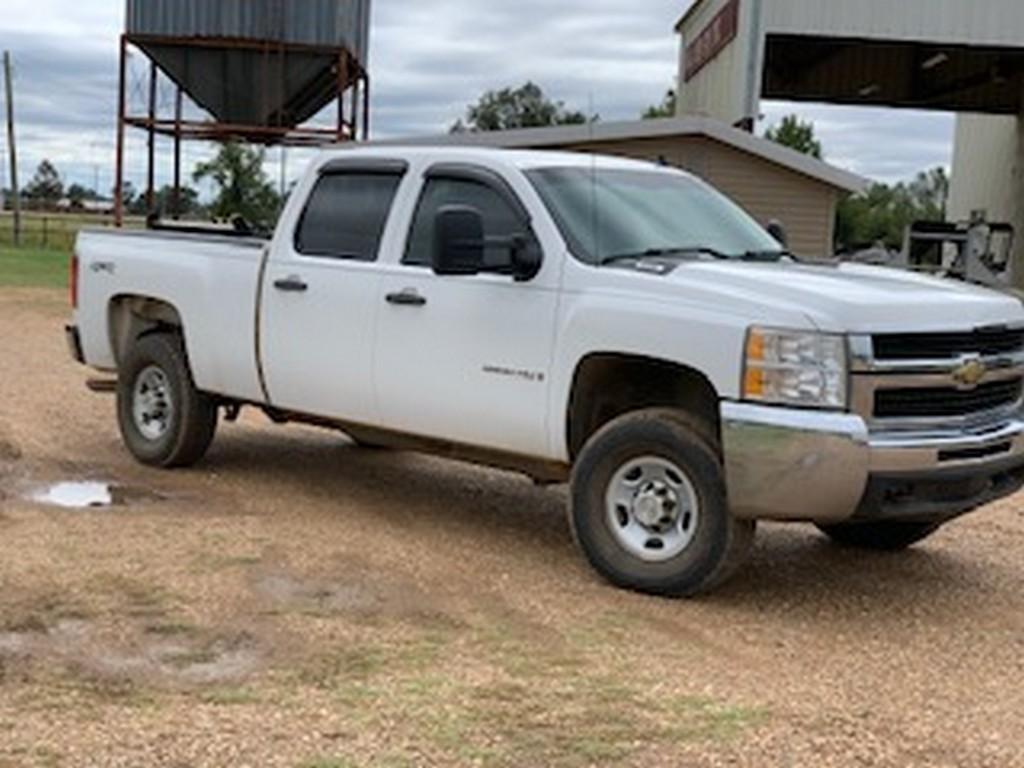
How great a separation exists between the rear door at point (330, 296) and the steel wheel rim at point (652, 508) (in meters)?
1.63

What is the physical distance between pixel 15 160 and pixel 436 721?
5162 cm

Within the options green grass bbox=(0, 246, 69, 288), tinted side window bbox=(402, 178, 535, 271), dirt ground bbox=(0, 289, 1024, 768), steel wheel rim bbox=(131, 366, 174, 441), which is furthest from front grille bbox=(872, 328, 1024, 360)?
green grass bbox=(0, 246, 69, 288)

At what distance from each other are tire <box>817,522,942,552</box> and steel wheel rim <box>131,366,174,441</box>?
411 cm

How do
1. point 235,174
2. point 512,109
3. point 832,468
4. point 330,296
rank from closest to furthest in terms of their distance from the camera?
point 832,468
point 330,296
point 235,174
point 512,109

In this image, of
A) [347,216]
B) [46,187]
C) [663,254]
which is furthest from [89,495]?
[46,187]

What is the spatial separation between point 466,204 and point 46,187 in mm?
117788

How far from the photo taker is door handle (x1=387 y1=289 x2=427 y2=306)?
7.27 meters

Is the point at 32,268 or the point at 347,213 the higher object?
the point at 347,213

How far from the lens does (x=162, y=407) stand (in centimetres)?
915

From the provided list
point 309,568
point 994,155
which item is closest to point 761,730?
point 309,568

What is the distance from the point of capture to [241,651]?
17.6 ft

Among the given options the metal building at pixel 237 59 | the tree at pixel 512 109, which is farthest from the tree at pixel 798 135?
the metal building at pixel 237 59

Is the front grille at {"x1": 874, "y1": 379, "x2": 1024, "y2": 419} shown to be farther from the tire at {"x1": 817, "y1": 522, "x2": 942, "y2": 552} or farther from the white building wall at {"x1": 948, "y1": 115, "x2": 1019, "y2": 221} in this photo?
the white building wall at {"x1": 948, "y1": 115, "x2": 1019, "y2": 221}

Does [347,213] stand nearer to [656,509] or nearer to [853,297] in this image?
[656,509]
